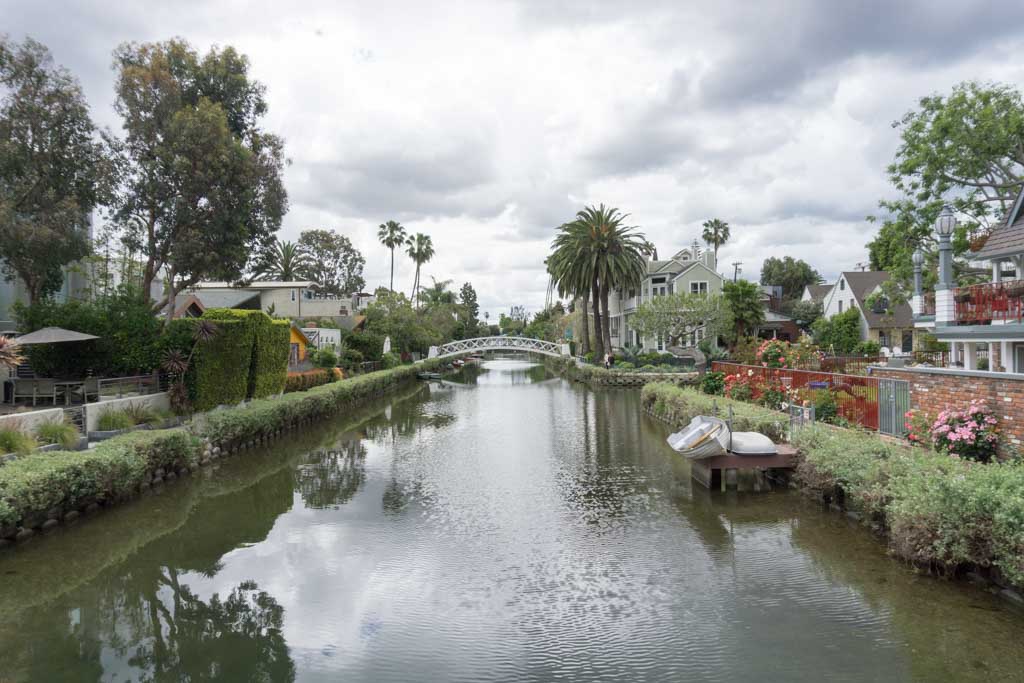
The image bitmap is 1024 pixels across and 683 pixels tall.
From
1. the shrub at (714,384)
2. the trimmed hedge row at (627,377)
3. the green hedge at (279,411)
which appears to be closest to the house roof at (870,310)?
the trimmed hedge row at (627,377)

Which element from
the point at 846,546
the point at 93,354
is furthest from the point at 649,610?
the point at 93,354

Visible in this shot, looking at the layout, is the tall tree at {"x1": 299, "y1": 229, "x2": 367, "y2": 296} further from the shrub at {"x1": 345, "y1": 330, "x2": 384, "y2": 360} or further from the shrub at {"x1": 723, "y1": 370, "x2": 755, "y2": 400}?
the shrub at {"x1": 723, "y1": 370, "x2": 755, "y2": 400}

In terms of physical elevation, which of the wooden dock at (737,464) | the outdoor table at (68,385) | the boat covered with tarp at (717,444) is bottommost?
the wooden dock at (737,464)

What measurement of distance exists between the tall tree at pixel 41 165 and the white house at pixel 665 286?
34603mm

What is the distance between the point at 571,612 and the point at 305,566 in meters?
4.20

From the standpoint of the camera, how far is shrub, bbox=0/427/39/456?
41.5ft

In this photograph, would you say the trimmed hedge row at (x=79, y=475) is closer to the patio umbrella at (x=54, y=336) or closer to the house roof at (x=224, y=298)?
the patio umbrella at (x=54, y=336)

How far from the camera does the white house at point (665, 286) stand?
53.5m

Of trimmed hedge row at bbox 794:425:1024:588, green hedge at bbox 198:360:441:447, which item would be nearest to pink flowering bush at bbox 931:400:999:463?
trimmed hedge row at bbox 794:425:1024:588

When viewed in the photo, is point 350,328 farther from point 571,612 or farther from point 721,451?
point 571,612

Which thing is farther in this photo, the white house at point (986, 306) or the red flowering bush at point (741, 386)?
the red flowering bush at point (741, 386)

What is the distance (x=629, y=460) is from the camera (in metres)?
18.0

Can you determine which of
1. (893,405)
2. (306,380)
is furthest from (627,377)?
(893,405)

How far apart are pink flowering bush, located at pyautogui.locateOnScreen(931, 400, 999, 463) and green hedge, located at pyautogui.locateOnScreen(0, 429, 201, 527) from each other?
572 inches
